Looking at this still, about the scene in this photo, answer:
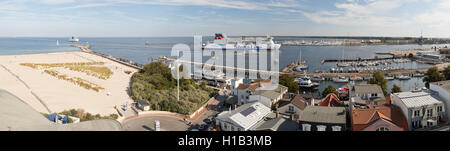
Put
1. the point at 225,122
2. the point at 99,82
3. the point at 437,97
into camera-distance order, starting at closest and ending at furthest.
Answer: the point at 437,97 < the point at 225,122 < the point at 99,82

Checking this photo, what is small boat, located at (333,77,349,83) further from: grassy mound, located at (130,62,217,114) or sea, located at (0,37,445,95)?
grassy mound, located at (130,62,217,114)

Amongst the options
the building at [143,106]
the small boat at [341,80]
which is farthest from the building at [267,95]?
the small boat at [341,80]

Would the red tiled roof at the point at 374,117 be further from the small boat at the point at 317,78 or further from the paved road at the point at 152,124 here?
the small boat at the point at 317,78

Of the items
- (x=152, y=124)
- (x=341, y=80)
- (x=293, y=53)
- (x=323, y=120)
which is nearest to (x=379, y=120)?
(x=323, y=120)

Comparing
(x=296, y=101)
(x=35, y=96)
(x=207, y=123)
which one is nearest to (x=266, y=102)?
(x=296, y=101)

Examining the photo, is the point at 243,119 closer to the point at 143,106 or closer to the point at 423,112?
the point at 143,106
